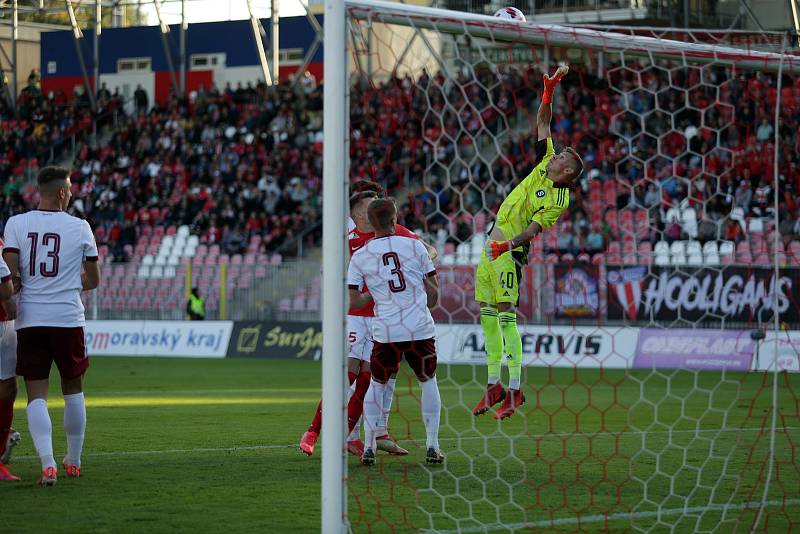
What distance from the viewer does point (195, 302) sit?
25094mm

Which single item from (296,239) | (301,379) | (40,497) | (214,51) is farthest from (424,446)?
(214,51)

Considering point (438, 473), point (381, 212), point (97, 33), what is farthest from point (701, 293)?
point (97, 33)

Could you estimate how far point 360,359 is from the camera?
838 centimetres

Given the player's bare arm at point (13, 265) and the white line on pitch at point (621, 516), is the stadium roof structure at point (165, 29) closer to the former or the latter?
the player's bare arm at point (13, 265)

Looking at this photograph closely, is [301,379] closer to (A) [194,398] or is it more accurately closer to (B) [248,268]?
(A) [194,398]

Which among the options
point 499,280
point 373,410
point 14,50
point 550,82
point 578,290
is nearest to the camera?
point 550,82

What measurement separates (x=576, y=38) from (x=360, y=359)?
299 cm

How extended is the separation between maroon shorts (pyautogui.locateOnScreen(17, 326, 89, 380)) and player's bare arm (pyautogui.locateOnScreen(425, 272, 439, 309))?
2.23 metres

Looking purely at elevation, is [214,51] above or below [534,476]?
above

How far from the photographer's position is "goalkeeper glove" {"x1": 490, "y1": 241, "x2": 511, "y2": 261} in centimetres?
864

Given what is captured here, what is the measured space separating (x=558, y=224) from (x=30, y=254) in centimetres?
1410

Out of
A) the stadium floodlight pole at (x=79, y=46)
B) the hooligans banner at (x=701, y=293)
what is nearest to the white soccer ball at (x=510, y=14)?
the hooligans banner at (x=701, y=293)

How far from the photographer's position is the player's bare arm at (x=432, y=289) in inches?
308

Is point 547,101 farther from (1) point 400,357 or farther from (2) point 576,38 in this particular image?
(1) point 400,357
